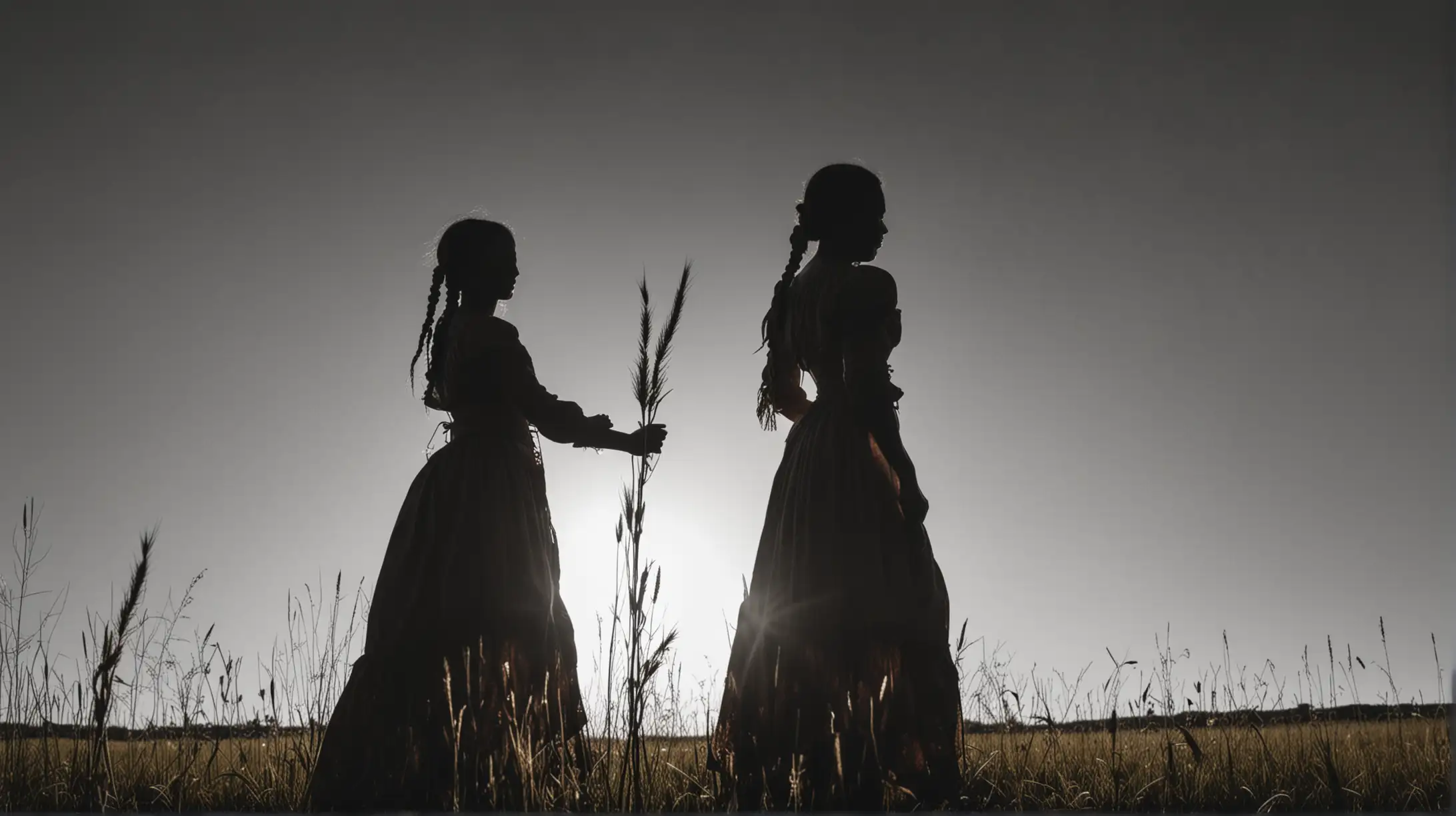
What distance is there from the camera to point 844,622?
312 centimetres

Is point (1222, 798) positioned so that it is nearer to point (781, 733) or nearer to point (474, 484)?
point (781, 733)

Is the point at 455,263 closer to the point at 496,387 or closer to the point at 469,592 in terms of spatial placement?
the point at 496,387

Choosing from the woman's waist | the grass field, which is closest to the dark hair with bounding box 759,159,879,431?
the woman's waist

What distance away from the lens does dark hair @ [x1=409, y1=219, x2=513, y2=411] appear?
13.5 ft

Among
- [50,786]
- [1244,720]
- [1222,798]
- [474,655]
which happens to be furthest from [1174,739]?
[50,786]

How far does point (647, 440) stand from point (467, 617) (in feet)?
5.96

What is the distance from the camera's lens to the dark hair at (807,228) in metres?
3.58

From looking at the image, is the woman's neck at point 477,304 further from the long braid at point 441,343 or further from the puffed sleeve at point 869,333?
the puffed sleeve at point 869,333

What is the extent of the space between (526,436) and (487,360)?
1.20 feet

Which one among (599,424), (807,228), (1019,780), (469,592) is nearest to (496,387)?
(599,424)

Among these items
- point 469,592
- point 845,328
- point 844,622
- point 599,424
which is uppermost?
point 845,328

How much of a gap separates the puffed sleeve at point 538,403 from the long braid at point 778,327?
75cm

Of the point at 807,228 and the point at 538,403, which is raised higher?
the point at 807,228

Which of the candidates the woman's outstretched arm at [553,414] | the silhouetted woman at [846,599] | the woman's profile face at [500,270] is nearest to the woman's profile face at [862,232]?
the silhouetted woman at [846,599]
